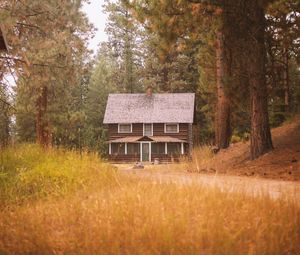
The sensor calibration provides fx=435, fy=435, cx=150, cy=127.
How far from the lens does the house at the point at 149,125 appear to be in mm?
42344

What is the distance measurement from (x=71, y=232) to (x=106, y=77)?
5029cm

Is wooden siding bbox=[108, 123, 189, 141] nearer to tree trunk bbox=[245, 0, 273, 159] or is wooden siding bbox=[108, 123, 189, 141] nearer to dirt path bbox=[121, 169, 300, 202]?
tree trunk bbox=[245, 0, 273, 159]

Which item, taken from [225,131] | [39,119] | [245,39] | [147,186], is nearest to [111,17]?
[39,119]

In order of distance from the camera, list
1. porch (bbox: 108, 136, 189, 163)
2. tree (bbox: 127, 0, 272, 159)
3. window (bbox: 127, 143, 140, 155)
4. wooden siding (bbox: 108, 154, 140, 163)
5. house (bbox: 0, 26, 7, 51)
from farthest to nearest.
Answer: window (bbox: 127, 143, 140, 155) → wooden siding (bbox: 108, 154, 140, 163) → porch (bbox: 108, 136, 189, 163) → tree (bbox: 127, 0, 272, 159) → house (bbox: 0, 26, 7, 51)

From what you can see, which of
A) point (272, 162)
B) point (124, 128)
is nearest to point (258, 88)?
point (272, 162)

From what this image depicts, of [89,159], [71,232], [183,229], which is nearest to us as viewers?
[183,229]

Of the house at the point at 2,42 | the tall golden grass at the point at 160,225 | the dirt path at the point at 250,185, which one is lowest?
the tall golden grass at the point at 160,225

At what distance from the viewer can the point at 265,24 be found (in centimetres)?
1426

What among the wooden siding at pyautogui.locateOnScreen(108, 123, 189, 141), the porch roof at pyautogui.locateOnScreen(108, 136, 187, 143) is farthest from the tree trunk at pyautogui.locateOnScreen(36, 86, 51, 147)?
the wooden siding at pyautogui.locateOnScreen(108, 123, 189, 141)

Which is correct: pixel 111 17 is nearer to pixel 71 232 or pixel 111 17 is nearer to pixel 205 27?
pixel 205 27

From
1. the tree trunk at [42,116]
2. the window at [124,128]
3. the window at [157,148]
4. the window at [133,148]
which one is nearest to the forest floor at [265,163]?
the tree trunk at [42,116]

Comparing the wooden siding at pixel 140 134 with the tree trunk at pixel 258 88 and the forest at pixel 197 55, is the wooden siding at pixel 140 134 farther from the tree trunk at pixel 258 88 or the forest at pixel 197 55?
the tree trunk at pixel 258 88

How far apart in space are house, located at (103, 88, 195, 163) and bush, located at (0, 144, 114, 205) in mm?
30176

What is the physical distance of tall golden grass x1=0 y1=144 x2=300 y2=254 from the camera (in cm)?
511
